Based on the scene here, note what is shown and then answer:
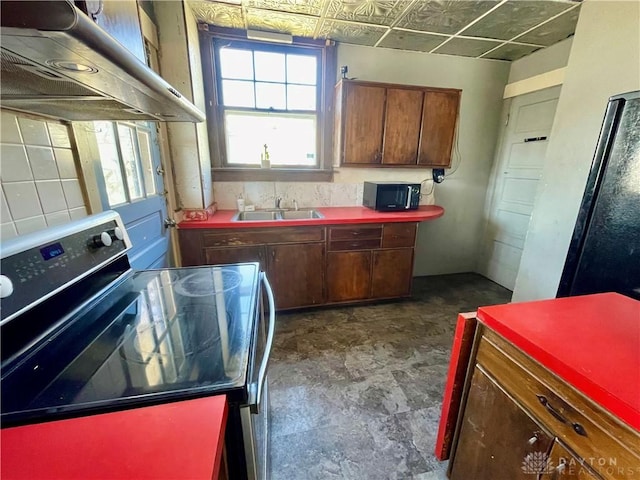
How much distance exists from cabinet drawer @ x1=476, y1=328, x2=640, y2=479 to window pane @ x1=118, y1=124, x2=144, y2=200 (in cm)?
188

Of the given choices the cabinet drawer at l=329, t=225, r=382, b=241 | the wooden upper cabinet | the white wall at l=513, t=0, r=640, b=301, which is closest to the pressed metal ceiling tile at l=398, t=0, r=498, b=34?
the wooden upper cabinet

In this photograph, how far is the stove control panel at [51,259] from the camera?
62cm

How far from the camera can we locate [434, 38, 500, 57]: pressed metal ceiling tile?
2510 millimetres

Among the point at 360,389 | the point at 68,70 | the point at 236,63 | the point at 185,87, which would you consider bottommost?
the point at 360,389

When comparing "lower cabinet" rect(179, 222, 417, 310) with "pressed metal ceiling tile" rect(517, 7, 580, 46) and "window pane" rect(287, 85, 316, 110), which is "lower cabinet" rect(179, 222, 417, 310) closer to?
"window pane" rect(287, 85, 316, 110)

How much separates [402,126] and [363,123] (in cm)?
40

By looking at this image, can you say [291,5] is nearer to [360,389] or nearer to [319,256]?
[319,256]

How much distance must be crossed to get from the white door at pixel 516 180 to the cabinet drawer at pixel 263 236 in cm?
226

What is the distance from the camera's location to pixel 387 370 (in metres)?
1.88

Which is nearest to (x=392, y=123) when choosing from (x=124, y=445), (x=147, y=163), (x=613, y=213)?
(x=613, y=213)

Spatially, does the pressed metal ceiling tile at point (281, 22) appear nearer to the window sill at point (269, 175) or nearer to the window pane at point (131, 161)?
the window sill at point (269, 175)

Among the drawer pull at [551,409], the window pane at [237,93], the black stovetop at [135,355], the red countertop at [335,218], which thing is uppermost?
the window pane at [237,93]

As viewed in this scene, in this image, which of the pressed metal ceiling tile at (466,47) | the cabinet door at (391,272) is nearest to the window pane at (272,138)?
the cabinet door at (391,272)

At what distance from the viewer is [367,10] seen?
202cm
